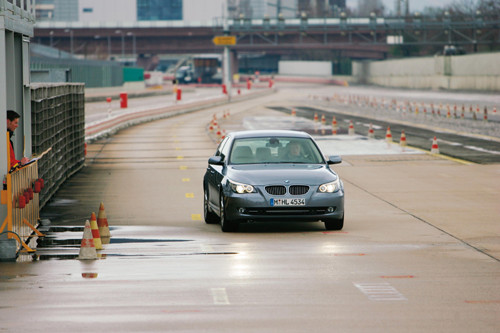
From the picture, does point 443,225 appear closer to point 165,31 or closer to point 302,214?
point 302,214

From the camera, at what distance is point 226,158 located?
15820 millimetres

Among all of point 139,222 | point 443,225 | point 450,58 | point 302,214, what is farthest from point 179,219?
point 450,58

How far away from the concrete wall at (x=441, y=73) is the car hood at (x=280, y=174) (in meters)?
76.1

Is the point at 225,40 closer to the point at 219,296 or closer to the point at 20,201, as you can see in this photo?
the point at 20,201

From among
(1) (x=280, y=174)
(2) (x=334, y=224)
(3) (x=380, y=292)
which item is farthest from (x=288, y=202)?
(3) (x=380, y=292)

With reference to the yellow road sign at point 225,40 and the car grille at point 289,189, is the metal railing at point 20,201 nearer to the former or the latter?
the car grille at point 289,189

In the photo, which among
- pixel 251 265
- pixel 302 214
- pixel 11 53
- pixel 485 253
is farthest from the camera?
pixel 11 53

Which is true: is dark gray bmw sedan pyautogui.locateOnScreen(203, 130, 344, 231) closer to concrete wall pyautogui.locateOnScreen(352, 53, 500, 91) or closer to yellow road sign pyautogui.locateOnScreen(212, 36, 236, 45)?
concrete wall pyautogui.locateOnScreen(352, 53, 500, 91)

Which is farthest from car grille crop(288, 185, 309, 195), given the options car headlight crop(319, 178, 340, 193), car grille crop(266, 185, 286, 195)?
car headlight crop(319, 178, 340, 193)

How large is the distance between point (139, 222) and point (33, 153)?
2961mm

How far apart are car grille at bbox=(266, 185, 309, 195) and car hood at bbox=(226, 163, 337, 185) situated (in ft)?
0.19

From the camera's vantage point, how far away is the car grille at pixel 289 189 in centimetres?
1452

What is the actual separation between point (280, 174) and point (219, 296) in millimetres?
5139

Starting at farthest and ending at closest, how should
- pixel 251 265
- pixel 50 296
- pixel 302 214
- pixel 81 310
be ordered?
pixel 302 214 < pixel 251 265 < pixel 50 296 < pixel 81 310
